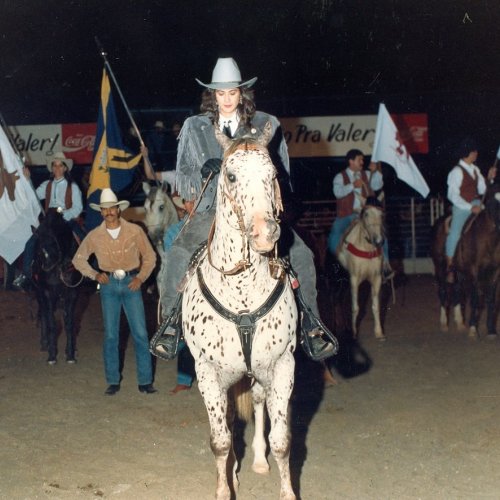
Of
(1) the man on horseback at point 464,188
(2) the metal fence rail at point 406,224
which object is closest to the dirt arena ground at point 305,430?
(1) the man on horseback at point 464,188

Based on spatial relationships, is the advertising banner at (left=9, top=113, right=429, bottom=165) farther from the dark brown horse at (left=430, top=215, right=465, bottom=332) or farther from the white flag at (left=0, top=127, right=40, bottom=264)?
the white flag at (left=0, top=127, right=40, bottom=264)

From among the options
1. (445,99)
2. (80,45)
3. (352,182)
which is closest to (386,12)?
(445,99)

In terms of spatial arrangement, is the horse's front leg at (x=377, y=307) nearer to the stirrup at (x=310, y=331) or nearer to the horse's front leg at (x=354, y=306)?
the horse's front leg at (x=354, y=306)

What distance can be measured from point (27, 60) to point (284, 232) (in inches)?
766

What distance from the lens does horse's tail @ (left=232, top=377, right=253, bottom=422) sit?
255 inches

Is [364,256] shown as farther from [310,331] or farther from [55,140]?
[55,140]

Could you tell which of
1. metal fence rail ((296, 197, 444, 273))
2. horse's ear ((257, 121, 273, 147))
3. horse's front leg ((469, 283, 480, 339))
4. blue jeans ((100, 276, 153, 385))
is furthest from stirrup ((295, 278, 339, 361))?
metal fence rail ((296, 197, 444, 273))

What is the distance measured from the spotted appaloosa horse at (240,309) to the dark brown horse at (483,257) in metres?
7.34

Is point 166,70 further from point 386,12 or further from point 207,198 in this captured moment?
point 207,198

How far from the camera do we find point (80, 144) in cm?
2180

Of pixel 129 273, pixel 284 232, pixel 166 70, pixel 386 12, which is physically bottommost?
pixel 129 273

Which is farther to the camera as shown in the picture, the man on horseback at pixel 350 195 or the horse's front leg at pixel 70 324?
the man on horseback at pixel 350 195

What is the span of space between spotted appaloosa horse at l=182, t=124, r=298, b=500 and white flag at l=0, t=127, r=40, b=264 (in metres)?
5.85

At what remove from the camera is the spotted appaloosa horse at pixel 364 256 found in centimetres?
1218
